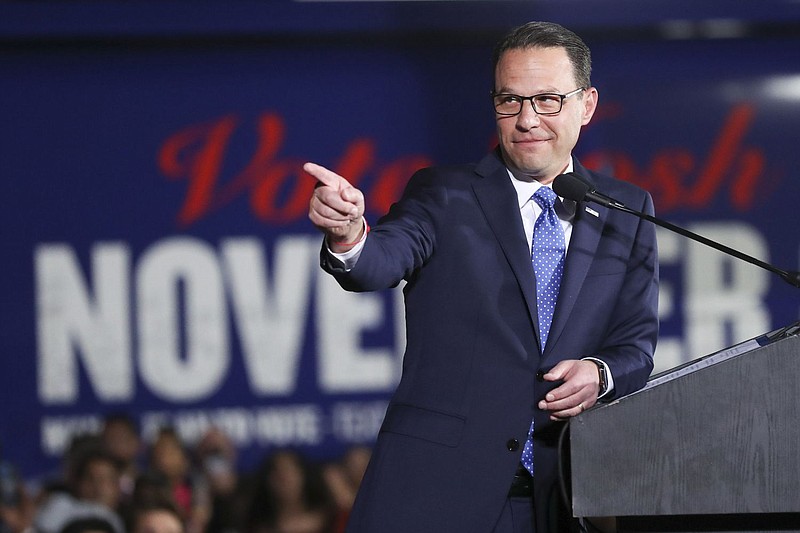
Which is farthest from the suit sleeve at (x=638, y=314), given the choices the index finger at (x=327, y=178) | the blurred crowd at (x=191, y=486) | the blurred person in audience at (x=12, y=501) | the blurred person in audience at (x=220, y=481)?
the blurred person in audience at (x=12, y=501)

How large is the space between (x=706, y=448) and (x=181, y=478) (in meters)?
2.79

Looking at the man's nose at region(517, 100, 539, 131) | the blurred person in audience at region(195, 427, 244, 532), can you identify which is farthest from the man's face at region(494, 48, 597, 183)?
the blurred person in audience at region(195, 427, 244, 532)

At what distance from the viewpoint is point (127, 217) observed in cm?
396

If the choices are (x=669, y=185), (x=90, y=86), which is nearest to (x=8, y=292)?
(x=90, y=86)

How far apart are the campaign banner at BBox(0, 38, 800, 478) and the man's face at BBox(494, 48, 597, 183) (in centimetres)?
238

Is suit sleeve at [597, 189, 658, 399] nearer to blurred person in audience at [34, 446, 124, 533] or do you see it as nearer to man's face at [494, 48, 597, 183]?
man's face at [494, 48, 597, 183]

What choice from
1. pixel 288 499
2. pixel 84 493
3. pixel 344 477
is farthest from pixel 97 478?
pixel 344 477

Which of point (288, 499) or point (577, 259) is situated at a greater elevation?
point (577, 259)

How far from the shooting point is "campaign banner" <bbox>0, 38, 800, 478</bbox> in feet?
12.8

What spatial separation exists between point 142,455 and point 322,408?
0.60 m

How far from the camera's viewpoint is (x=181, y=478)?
12.7ft

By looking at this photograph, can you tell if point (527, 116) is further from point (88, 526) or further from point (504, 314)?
point (88, 526)

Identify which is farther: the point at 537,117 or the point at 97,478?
the point at 97,478

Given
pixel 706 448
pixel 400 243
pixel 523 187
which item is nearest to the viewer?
pixel 706 448
